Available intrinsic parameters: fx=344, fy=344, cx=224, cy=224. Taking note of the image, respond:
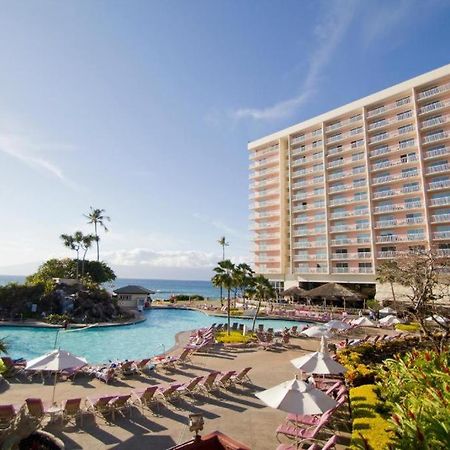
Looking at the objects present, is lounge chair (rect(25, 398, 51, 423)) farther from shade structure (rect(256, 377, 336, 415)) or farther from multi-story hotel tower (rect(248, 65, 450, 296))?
multi-story hotel tower (rect(248, 65, 450, 296))

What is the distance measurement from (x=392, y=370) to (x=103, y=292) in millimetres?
36494

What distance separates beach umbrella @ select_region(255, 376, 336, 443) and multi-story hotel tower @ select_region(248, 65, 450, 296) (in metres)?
37.6

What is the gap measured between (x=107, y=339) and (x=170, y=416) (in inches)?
770

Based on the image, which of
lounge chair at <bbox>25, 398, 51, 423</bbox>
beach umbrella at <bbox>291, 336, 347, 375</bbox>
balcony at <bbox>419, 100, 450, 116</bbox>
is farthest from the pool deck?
balcony at <bbox>419, 100, 450, 116</bbox>

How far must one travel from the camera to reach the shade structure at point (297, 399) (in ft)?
27.0

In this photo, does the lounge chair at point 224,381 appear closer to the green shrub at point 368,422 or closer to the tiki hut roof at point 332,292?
the green shrub at point 368,422

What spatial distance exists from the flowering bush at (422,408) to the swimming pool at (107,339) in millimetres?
17813

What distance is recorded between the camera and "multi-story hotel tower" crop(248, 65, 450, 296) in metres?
46.7

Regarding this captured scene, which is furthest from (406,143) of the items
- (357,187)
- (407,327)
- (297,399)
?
(297,399)

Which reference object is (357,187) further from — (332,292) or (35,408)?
(35,408)

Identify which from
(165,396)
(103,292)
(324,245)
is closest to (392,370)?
(165,396)

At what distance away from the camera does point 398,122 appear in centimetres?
Result: 5031

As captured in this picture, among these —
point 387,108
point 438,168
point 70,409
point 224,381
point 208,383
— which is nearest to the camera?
point 70,409

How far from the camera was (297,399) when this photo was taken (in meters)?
8.48
